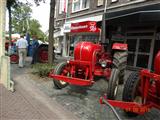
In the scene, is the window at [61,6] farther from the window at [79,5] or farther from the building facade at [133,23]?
the building facade at [133,23]

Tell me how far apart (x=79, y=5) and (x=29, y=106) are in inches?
702

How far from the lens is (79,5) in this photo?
23281mm

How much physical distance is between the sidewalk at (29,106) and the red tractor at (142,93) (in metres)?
1.20

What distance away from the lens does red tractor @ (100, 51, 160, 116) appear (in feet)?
16.3

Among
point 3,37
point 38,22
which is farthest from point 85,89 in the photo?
point 38,22

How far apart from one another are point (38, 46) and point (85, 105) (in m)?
8.89

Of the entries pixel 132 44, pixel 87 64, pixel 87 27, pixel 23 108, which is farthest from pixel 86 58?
pixel 87 27

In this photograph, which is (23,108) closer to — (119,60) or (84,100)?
(84,100)

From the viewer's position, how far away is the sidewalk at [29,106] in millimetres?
5677

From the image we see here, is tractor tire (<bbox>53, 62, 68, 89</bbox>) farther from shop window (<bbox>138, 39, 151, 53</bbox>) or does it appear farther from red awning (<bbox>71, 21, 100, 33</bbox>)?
red awning (<bbox>71, 21, 100, 33</bbox>)

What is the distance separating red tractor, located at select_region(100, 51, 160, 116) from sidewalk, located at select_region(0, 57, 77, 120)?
3.93 ft

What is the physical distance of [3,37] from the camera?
28.2ft

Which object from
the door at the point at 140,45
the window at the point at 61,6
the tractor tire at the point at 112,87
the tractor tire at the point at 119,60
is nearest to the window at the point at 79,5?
the window at the point at 61,6

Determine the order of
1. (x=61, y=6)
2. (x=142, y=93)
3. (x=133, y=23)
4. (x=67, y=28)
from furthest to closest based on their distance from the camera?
1. (x=61, y=6)
2. (x=67, y=28)
3. (x=133, y=23)
4. (x=142, y=93)
